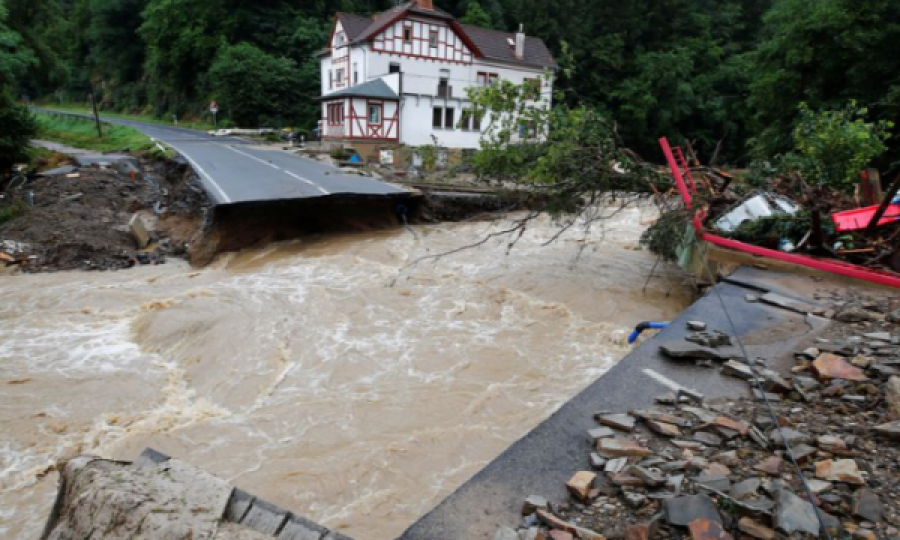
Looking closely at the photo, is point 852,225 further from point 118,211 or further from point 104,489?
point 118,211

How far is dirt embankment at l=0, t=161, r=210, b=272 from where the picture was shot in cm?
1412

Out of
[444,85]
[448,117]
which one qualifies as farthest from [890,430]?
[444,85]

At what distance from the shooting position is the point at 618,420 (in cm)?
450

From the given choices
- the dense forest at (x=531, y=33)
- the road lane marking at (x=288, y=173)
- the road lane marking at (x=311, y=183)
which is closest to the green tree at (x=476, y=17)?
the dense forest at (x=531, y=33)

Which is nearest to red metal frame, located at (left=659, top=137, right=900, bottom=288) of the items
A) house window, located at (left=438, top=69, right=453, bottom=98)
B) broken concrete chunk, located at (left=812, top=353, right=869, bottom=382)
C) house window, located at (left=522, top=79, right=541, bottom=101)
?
house window, located at (left=522, top=79, right=541, bottom=101)

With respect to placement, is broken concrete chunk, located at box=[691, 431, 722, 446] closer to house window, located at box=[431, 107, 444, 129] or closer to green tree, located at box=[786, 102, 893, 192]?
green tree, located at box=[786, 102, 893, 192]

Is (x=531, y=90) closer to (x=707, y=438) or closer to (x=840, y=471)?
(x=707, y=438)

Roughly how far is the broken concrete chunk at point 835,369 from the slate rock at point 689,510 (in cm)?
247

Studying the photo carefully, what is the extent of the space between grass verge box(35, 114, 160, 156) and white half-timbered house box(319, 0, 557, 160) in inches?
373

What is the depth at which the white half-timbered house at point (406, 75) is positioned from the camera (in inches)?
1244

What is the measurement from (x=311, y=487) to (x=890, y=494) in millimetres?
4952

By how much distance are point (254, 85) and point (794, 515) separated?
41.5 m

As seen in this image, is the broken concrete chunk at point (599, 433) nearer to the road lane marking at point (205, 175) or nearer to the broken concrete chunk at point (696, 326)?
the broken concrete chunk at point (696, 326)

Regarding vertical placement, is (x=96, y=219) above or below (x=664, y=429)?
below
